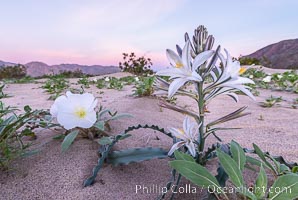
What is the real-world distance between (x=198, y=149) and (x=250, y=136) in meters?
0.88

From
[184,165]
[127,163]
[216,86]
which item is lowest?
[127,163]

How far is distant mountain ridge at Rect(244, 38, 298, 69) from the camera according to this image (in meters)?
13.5

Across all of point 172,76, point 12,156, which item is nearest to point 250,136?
point 172,76

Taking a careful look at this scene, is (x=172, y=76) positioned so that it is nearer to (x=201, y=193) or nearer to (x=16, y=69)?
(x=201, y=193)

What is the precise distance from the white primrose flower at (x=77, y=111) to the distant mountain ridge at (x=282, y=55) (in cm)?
1306

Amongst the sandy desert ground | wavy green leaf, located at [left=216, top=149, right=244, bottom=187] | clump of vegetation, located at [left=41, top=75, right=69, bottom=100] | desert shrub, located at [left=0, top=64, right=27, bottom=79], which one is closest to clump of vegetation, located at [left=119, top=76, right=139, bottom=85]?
clump of vegetation, located at [left=41, top=75, right=69, bottom=100]

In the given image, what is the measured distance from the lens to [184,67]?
105 cm

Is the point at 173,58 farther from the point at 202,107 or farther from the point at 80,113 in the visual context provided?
the point at 80,113

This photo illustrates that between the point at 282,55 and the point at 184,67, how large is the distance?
50.1 feet

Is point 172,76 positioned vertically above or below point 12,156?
above

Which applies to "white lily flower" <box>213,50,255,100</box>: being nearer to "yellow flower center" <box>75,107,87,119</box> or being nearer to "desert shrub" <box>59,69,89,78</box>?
"yellow flower center" <box>75,107,87,119</box>

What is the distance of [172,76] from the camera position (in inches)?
40.8

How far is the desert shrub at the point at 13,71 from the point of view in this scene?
1152cm

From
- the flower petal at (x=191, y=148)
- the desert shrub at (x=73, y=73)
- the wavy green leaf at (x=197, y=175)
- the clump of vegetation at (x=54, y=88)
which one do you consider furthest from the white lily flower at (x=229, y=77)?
the desert shrub at (x=73, y=73)
